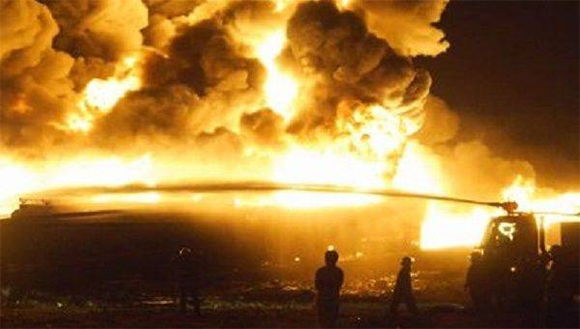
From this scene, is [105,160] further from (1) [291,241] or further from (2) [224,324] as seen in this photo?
(2) [224,324]

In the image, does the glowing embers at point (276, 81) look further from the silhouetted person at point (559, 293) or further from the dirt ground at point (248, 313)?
the silhouetted person at point (559, 293)

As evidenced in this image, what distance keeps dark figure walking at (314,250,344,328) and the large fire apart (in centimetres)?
1943

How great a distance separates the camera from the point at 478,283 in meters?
22.2

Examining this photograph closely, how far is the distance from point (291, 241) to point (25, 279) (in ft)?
38.9

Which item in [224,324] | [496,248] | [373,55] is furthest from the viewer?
[373,55]

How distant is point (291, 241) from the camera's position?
38.2 meters

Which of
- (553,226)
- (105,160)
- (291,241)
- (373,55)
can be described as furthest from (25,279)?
(553,226)

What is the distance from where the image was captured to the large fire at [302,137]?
35.7 m

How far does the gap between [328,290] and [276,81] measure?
22.9 meters

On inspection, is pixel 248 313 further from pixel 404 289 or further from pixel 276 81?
pixel 276 81

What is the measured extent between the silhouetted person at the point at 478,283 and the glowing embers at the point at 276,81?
17.3 metres

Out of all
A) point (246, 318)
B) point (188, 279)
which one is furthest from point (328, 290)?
point (188, 279)

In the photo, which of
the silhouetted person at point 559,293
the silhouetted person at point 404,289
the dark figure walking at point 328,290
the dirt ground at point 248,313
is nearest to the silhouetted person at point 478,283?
the dirt ground at point 248,313

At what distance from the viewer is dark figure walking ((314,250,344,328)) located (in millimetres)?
16750
